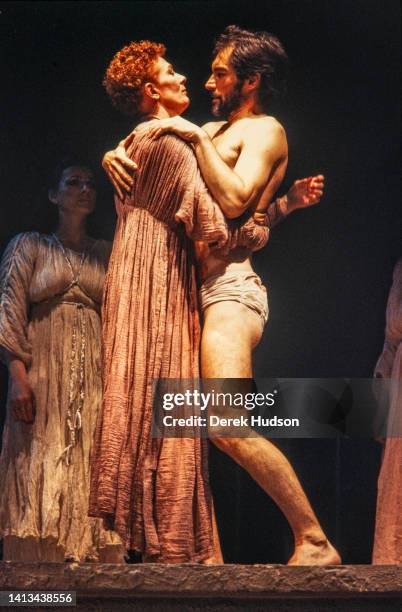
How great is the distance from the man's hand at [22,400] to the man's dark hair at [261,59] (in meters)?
1.50

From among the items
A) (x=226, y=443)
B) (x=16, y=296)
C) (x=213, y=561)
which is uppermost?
(x=16, y=296)

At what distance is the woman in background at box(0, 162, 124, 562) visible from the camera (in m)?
5.85

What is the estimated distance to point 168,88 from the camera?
5652 mm

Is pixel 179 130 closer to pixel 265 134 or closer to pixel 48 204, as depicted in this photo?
pixel 265 134

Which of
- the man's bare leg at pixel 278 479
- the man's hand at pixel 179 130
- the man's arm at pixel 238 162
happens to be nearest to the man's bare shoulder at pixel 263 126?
the man's arm at pixel 238 162

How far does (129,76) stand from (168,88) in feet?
0.53

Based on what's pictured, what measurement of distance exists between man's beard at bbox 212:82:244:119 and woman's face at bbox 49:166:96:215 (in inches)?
30.9

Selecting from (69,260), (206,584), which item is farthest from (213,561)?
(69,260)

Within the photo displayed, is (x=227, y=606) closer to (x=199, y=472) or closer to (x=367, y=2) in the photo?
(x=199, y=472)

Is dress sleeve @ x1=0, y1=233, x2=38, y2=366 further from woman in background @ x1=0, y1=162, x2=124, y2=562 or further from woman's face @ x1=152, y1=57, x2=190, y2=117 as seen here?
woman's face @ x1=152, y1=57, x2=190, y2=117

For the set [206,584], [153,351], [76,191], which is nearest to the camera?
[206,584]

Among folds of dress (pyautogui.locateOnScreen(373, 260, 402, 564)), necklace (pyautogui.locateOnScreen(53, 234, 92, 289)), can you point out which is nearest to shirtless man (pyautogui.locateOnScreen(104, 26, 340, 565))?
folds of dress (pyautogui.locateOnScreen(373, 260, 402, 564))

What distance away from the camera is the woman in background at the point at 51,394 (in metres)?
5.85

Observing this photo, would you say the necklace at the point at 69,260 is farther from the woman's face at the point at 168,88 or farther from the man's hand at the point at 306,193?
the man's hand at the point at 306,193
